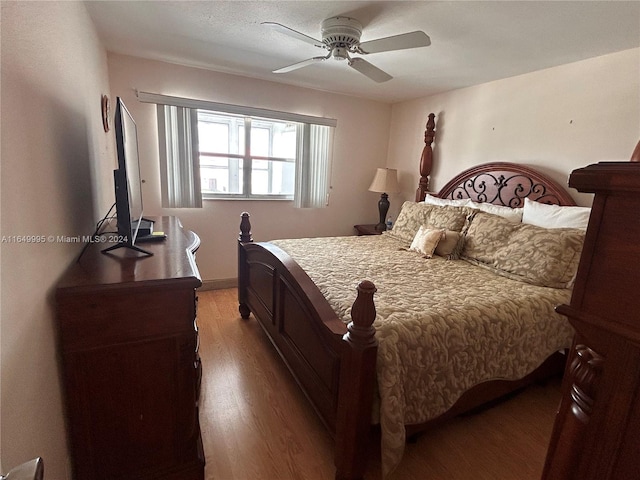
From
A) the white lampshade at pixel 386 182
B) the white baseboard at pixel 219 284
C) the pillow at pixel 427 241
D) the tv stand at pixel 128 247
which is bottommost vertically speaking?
the white baseboard at pixel 219 284

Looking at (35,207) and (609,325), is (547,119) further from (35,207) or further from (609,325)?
(35,207)

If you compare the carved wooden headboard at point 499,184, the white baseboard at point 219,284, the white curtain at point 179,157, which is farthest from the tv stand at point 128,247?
the carved wooden headboard at point 499,184

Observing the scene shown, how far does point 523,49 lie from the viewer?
7.36 feet

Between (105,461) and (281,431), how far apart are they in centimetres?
79

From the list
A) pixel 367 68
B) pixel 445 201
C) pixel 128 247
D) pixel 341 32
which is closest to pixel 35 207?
pixel 128 247

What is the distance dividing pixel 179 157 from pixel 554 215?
10.6 feet

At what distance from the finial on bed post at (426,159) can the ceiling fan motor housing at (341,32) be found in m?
1.73

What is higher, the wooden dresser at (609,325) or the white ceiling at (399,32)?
the white ceiling at (399,32)

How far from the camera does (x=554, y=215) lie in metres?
2.34

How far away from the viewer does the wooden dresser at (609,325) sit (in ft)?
1.49

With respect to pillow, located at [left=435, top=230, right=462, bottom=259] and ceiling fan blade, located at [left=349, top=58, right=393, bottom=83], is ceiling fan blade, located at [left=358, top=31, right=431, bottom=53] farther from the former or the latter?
pillow, located at [left=435, top=230, right=462, bottom=259]

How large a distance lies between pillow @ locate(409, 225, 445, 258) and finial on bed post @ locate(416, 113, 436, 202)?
3.52 ft

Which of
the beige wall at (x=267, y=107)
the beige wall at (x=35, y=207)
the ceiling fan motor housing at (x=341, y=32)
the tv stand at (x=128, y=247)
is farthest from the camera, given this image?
the beige wall at (x=267, y=107)

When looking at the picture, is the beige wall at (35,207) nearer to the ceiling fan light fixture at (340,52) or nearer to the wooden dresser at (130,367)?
the wooden dresser at (130,367)
